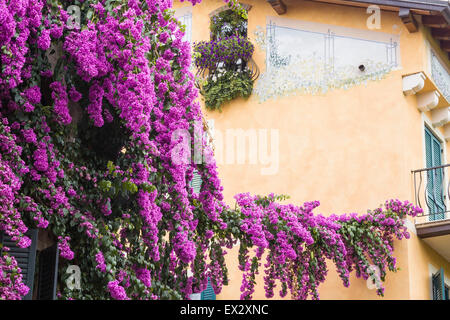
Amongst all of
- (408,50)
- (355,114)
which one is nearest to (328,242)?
(355,114)

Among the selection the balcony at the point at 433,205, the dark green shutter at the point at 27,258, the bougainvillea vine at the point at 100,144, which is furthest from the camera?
the balcony at the point at 433,205

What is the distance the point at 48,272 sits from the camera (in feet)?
24.7

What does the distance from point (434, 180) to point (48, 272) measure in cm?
825

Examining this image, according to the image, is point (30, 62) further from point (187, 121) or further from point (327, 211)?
point (327, 211)

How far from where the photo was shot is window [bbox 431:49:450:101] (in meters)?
14.2

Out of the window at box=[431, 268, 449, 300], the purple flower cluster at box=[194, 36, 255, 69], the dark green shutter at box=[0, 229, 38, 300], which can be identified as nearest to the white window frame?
the window at box=[431, 268, 449, 300]

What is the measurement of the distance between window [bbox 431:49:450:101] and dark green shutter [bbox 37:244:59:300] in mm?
8600

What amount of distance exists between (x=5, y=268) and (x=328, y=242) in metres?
6.04

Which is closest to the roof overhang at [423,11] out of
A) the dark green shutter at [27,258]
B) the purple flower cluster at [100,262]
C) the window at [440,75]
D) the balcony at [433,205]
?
the window at [440,75]

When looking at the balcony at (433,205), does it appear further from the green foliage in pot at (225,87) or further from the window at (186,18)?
the window at (186,18)

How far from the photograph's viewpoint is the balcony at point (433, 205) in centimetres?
1290

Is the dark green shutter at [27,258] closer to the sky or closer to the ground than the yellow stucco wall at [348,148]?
closer to the ground

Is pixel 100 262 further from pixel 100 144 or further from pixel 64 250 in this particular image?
pixel 100 144

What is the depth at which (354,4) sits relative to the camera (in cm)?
1416
